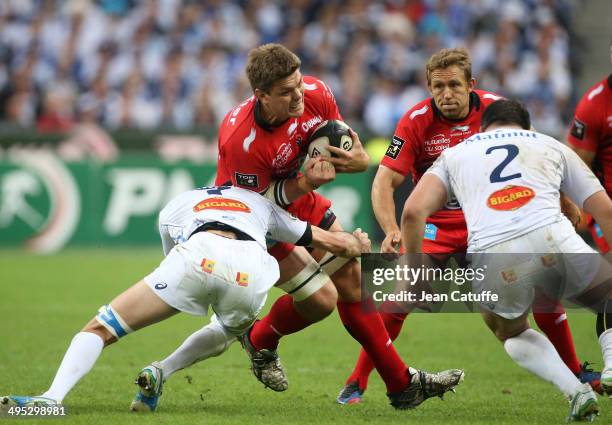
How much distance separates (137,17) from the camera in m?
20.6

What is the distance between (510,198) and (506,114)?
54 cm

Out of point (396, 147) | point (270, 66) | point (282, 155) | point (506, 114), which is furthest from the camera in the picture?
point (396, 147)

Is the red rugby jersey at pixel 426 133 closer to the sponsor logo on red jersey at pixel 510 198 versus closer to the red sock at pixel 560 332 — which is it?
the red sock at pixel 560 332

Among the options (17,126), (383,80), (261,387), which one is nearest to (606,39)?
(383,80)

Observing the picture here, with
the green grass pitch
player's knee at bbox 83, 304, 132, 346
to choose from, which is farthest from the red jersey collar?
the green grass pitch

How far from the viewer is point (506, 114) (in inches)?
237

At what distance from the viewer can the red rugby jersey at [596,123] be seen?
7.54 m

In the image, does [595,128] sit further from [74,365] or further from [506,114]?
[74,365]

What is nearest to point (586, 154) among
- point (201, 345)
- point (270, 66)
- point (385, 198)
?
point (385, 198)

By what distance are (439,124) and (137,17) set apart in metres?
14.2

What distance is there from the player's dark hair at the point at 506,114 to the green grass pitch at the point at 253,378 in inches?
66.6

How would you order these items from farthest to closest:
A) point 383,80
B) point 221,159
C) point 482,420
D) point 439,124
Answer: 1. point 383,80
2. point 439,124
3. point 221,159
4. point 482,420

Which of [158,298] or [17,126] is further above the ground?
[158,298]

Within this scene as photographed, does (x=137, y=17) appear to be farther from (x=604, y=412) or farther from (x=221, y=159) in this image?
(x=604, y=412)
